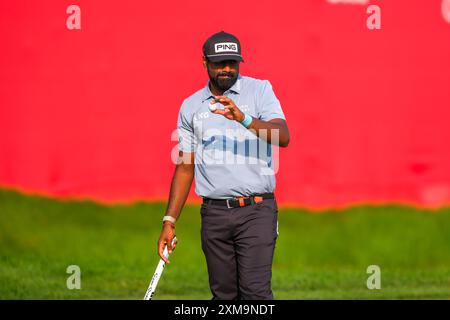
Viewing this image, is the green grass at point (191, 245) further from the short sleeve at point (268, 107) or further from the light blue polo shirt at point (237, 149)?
the short sleeve at point (268, 107)

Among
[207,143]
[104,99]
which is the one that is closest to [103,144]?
[104,99]

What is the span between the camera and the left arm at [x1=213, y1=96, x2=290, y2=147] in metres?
5.58

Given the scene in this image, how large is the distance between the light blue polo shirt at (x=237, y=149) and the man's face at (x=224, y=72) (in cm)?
8

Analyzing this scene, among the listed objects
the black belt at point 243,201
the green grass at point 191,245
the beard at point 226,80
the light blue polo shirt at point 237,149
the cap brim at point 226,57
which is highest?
the cap brim at point 226,57

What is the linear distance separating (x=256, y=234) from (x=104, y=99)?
5.09 m

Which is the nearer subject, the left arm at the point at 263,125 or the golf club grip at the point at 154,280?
the left arm at the point at 263,125

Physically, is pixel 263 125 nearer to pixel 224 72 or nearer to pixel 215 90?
pixel 224 72

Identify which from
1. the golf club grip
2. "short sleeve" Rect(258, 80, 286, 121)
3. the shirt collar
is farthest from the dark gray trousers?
the shirt collar

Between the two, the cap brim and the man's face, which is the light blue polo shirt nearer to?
the man's face

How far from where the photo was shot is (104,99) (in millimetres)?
10945

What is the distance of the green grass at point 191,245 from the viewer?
10859mm

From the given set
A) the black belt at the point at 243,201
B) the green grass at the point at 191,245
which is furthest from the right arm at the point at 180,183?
the green grass at the point at 191,245

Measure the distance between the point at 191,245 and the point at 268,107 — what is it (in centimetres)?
518
